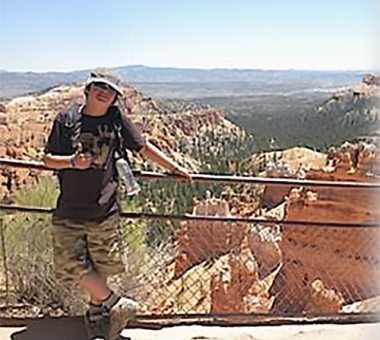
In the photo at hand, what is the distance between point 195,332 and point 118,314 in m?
0.43

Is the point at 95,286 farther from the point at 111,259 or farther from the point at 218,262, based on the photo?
Answer: the point at 218,262

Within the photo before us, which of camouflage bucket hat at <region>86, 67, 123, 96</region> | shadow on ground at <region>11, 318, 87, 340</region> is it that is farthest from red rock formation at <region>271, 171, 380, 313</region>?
camouflage bucket hat at <region>86, 67, 123, 96</region>

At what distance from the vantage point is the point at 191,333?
279 centimetres

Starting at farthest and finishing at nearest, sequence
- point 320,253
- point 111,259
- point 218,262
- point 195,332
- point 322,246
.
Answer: point 322,246, point 320,253, point 218,262, point 195,332, point 111,259

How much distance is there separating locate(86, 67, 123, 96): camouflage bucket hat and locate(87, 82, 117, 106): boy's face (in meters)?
0.01

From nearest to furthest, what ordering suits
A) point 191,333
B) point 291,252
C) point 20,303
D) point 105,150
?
point 105,150 → point 191,333 → point 20,303 → point 291,252

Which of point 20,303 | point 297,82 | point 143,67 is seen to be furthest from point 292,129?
point 20,303

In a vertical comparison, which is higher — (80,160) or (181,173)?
(80,160)

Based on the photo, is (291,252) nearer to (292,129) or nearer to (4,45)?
(292,129)

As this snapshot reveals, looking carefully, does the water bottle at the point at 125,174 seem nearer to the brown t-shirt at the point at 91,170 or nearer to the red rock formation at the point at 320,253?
the brown t-shirt at the point at 91,170

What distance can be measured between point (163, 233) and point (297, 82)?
310cm

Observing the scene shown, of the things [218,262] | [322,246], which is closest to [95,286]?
[218,262]

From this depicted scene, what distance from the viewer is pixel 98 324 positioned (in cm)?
252

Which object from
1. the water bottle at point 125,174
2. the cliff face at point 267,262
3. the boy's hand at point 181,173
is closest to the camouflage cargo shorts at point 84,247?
the water bottle at point 125,174
